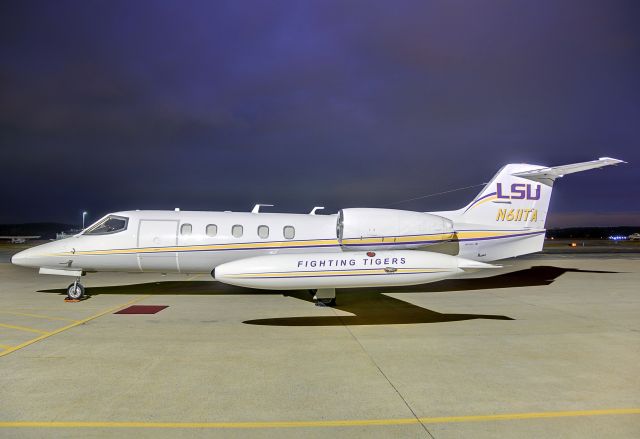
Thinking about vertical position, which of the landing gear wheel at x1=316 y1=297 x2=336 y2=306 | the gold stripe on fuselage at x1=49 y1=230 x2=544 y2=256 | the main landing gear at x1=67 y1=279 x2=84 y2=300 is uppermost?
the gold stripe on fuselage at x1=49 y1=230 x2=544 y2=256

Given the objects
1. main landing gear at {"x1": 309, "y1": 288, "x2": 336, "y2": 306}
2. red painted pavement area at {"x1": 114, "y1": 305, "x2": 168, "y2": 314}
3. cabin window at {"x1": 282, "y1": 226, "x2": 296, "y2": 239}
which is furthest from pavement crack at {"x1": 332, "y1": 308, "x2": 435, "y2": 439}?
red painted pavement area at {"x1": 114, "y1": 305, "x2": 168, "y2": 314}

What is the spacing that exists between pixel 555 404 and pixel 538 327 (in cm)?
415

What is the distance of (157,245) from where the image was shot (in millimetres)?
11000

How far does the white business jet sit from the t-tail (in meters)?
0.03

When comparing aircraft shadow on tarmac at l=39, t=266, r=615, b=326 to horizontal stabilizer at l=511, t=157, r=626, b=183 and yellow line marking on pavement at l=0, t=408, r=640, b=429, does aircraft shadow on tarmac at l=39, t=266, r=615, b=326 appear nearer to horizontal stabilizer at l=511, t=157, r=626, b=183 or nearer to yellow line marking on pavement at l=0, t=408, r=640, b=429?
horizontal stabilizer at l=511, t=157, r=626, b=183

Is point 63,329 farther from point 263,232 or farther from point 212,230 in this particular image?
point 263,232

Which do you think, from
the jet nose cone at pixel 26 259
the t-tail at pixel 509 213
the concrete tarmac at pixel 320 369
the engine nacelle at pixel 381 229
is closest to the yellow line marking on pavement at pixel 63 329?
the concrete tarmac at pixel 320 369

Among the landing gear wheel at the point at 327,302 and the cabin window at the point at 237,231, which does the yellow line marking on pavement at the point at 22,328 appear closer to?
the cabin window at the point at 237,231

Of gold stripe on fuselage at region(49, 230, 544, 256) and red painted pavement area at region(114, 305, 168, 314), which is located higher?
gold stripe on fuselage at region(49, 230, 544, 256)

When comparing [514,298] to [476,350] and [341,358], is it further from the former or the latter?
[341,358]

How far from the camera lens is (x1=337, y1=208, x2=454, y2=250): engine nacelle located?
10289 mm

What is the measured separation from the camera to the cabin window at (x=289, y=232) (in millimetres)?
11344

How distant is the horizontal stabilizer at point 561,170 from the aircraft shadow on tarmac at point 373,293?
14.0ft

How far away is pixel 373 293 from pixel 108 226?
794 cm
